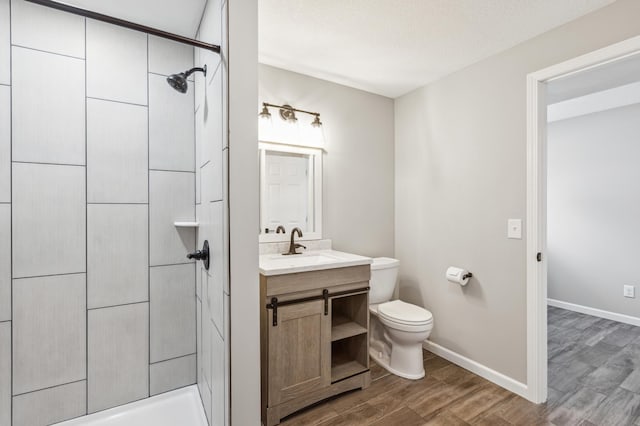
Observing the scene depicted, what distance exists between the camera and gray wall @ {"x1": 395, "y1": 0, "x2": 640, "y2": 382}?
1996mm

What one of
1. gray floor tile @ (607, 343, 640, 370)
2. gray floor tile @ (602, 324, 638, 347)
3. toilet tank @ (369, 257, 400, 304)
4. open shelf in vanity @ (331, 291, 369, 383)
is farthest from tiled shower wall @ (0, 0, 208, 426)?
gray floor tile @ (602, 324, 638, 347)

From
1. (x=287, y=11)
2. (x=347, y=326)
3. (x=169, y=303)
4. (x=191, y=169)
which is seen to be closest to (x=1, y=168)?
(x=191, y=169)

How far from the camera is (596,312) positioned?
348 centimetres

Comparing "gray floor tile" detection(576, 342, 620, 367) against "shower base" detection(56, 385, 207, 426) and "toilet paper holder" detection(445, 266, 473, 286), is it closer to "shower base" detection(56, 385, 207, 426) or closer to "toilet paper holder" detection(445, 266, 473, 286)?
"toilet paper holder" detection(445, 266, 473, 286)

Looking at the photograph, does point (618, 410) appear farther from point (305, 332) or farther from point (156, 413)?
point (156, 413)

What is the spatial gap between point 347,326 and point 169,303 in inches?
46.8

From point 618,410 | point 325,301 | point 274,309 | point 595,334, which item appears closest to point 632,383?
point 618,410

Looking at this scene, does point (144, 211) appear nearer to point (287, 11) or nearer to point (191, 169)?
point (191, 169)

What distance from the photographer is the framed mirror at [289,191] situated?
2.35 m

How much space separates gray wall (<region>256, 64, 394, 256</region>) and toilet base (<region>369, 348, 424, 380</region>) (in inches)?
33.6

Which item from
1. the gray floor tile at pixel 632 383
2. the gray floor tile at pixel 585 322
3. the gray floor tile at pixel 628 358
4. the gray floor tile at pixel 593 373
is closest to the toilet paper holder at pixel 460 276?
the gray floor tile at pixel 593 373

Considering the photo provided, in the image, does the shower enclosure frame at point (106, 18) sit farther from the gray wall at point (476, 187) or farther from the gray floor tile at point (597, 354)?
the gray floor tile at point (597, 354)

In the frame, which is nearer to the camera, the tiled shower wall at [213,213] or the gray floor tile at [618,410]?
the tiled shower wall at [213,213]

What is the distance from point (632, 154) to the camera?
3.21m
